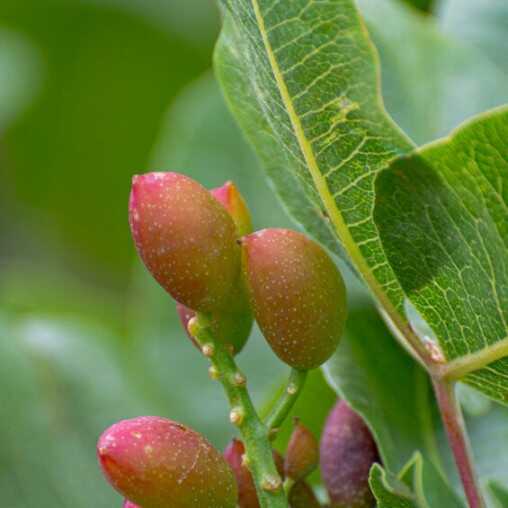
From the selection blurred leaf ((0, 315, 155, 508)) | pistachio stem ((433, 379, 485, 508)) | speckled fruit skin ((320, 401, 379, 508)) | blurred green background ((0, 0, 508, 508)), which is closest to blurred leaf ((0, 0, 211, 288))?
blurred green background ((0, 0, 508, 508))

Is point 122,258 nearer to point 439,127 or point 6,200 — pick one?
point 6,200

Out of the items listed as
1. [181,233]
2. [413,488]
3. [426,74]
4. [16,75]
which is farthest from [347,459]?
[16,75]

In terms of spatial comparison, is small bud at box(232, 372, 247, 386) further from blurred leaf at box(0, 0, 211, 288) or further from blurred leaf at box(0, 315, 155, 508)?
blurred leaf at box(0, 0, 211, 288)

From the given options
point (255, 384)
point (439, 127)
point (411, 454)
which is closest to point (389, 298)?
point (411, 454)

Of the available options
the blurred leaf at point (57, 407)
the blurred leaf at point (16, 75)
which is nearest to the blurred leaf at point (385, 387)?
the blurred leaf at point (57, 407)

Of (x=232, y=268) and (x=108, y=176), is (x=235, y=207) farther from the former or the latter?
(x=108, y=176)

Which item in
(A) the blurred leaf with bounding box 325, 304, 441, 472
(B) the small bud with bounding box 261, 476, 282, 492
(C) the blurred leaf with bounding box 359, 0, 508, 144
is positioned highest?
(C) the blurred leaf with bounding box 359, 0, 508, 144

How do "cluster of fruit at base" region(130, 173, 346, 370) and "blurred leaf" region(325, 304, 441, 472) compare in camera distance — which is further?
"blurred leaf" region(325, 304, 441, 472)
